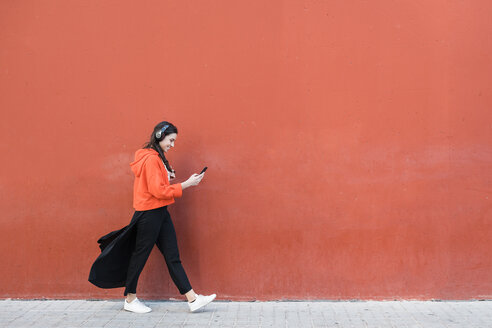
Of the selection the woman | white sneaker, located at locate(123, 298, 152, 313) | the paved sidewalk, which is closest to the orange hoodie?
the woman

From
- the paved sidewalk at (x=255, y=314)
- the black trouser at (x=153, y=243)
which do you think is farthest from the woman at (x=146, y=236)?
the paved sidewalk at (x=255, y=314)

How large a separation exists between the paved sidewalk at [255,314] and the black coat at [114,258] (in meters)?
0.34

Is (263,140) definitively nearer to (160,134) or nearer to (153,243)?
(160,134)

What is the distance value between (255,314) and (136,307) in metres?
1.15

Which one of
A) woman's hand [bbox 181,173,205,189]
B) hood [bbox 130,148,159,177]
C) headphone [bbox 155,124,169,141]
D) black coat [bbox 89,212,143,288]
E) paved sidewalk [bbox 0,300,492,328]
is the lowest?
paved sidewalk [bbox 0,300,492,328]

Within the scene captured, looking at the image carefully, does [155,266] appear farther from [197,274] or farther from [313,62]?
[313,62]

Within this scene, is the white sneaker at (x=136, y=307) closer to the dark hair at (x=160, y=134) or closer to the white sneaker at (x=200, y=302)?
the white sneaker at (x=200, y=302)

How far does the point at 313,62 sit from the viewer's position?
17.7ft

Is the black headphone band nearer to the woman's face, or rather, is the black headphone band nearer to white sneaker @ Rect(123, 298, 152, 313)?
the woman's face

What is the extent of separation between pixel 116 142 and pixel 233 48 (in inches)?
61.2

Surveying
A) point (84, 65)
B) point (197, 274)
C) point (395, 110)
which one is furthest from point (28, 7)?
point (395, 110)

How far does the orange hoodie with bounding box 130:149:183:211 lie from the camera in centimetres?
489

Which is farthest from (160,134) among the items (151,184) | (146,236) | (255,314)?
(255,314)

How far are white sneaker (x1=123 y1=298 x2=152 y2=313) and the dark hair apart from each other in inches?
53.2
